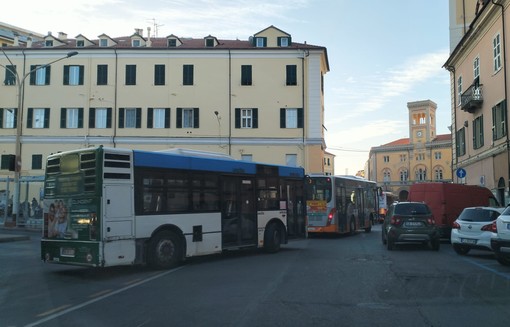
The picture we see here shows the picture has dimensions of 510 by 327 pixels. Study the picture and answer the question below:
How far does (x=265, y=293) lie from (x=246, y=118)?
3831cm

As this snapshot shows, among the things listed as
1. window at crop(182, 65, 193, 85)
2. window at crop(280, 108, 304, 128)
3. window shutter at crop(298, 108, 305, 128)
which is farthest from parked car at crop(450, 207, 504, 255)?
window at crop(182, 65, 193, 85)

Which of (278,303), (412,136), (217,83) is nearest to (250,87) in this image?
(217,83)

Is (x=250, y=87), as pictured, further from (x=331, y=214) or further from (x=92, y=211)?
(x=92, y=211)

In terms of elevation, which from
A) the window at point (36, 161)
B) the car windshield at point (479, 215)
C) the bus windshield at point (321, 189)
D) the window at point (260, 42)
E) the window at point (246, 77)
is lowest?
the car windshield at point (479, 215)

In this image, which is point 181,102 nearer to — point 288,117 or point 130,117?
point 130,117

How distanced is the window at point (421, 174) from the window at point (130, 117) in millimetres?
86968

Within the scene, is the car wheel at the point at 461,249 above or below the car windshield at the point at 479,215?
below

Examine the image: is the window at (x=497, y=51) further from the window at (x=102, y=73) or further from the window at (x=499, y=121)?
the window at (x=102, y=73)

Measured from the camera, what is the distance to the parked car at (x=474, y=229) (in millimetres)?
15656

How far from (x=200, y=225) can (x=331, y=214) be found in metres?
11.6

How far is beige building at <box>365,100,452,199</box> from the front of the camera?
4525 inches

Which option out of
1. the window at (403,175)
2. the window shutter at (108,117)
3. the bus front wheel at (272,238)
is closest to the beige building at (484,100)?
the bus front wheel at (272,238)

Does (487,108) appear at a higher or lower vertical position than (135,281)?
higher

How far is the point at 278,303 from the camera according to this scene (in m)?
8.26
